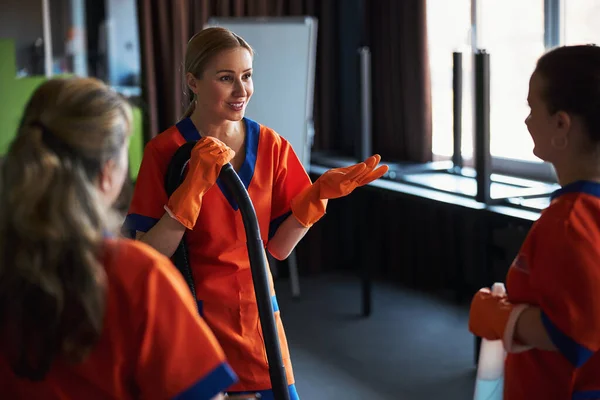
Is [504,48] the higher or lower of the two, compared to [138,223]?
higher

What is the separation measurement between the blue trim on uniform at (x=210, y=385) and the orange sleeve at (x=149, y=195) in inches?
29.2

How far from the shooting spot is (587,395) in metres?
1.22

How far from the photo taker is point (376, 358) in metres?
3.27

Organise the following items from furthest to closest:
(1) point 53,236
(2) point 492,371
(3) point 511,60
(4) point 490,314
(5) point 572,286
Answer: (3) point 511,60 → (2) point 492,371 → (4) point 490,314 → (5) point 572,286 → (1) point 53,236

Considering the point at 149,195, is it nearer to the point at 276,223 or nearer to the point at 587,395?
the point at 276,223

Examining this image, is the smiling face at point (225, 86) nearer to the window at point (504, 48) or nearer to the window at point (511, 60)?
the window at point (504, 48)

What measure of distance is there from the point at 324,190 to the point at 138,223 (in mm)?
417

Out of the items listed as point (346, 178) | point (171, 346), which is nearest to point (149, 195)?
point (346, 178)

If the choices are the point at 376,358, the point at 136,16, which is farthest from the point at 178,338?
the point at 136,16

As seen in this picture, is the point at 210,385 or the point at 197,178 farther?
the point at 197,178

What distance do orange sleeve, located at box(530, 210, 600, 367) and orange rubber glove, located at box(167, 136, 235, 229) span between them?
2.27ft

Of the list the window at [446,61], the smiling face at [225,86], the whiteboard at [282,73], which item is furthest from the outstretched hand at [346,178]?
the window at [446,61]

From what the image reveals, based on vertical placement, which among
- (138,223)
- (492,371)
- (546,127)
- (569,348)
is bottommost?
(492,371)

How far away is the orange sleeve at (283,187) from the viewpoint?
182 cm
